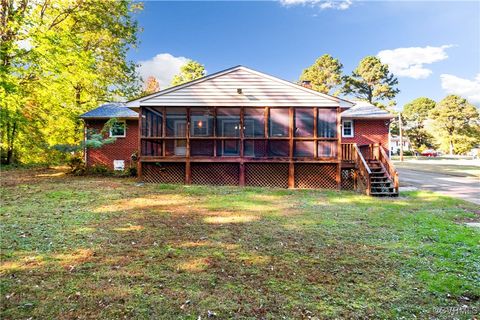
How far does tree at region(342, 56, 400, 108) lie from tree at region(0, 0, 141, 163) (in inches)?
1252

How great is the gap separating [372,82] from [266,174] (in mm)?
33832

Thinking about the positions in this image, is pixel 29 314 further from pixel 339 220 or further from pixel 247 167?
pixel 247 167

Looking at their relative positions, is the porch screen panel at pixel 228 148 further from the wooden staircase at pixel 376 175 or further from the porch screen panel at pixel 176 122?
the wooden staircase at pixel 376 175

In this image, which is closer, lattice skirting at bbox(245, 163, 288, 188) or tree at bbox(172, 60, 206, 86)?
lattice skirting at bbox(245, 163, 288, 188)

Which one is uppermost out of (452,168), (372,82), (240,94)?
(372,82)

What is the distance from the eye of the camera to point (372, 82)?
129ft

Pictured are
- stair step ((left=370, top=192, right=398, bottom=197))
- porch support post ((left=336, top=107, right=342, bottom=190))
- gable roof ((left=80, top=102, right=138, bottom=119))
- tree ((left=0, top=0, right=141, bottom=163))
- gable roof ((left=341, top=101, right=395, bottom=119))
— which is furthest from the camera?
→ gable roof ((left=80, top=102, right=138, bottom=119))

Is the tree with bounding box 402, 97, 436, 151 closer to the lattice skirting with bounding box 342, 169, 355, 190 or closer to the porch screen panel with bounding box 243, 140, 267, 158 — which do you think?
the lattice skirting with bounding box 342, 169, 355, 190

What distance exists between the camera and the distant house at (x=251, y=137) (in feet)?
41.2

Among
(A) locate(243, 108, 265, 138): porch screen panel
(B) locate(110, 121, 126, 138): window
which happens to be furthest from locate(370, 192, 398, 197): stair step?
(B) locate(110, 121, 126, 138): window

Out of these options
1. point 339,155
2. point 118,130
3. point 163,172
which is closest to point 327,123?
point 339,155

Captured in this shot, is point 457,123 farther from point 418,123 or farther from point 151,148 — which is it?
point 151,148

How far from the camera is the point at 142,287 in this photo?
3.44 metres

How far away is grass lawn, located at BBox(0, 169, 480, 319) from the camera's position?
123 inches
